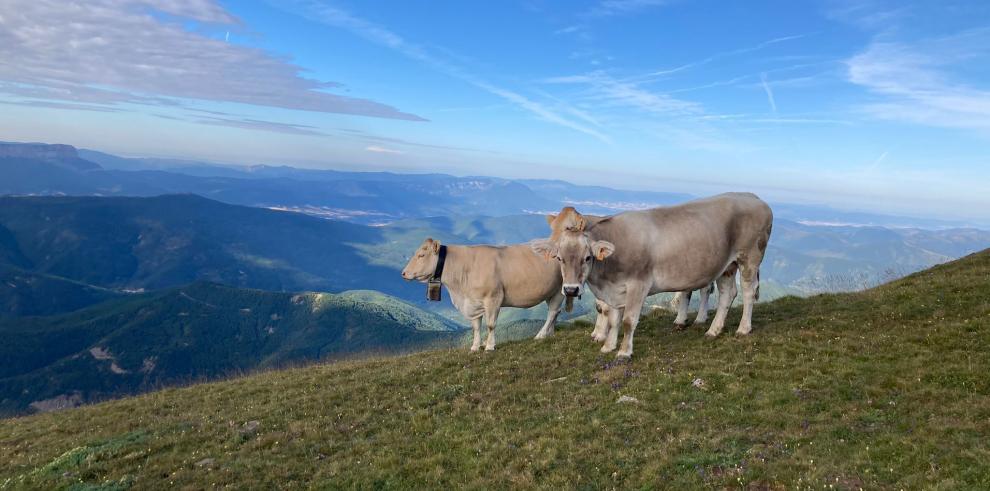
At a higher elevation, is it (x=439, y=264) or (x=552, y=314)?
(x=439, y=264)

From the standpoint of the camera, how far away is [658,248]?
1350 cm

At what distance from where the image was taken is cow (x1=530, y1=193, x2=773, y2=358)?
13.4 metres

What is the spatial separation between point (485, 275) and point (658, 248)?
5.75 metres

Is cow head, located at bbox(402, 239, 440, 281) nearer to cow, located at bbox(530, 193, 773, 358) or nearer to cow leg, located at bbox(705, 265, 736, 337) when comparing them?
cow, located at bbox(530, 193, 773, 358)

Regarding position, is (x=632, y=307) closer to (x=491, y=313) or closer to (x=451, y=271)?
(x=491, y=313)

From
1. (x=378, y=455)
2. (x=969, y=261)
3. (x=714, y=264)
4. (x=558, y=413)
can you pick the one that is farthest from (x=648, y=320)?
(x=969, y=261)

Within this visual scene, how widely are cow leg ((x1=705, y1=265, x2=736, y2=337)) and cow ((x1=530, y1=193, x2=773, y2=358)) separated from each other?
0.79 metres

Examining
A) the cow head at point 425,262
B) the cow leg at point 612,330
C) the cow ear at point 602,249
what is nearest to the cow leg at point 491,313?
the cow head at point 425,262

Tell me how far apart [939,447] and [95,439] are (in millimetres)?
16898

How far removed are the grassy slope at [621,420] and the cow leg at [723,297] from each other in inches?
31.2

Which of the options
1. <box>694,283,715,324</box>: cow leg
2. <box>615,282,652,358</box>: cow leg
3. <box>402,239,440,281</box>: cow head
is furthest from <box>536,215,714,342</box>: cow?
<box>402,239,440,281</box>: cow head

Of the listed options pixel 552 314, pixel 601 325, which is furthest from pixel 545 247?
pixel 552 314

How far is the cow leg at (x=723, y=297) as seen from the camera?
14898 mm

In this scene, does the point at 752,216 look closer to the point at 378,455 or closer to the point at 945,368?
the point at 945,368
